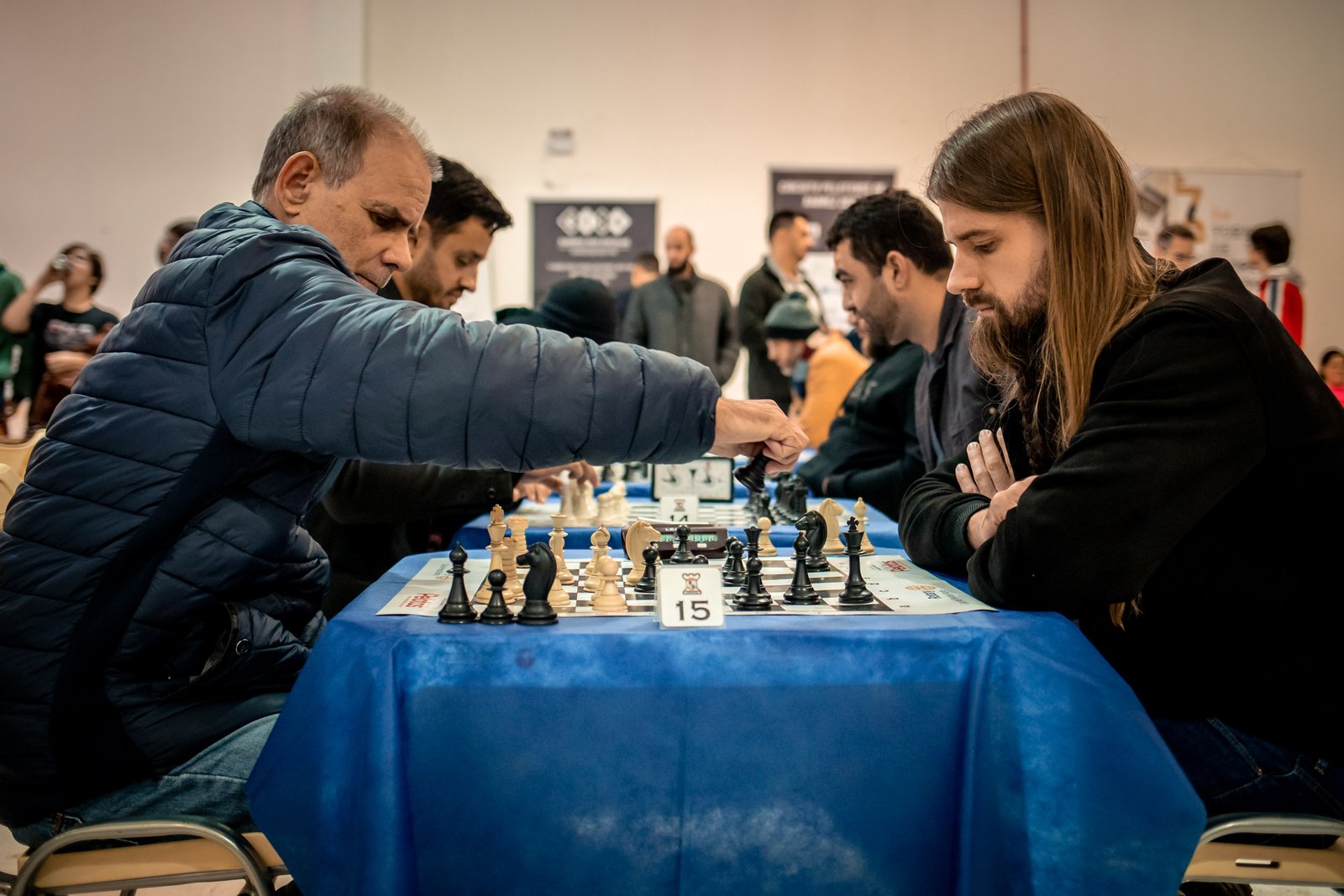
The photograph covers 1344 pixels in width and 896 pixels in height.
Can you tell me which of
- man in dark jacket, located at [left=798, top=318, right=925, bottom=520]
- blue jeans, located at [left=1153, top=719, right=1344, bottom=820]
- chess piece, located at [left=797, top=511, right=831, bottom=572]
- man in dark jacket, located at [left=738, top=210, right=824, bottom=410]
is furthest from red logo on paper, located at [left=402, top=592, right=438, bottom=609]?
man in dark jacket, located at [left=738, top=210, right=824, bottom=410]

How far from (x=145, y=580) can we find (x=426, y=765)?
46 centimetres

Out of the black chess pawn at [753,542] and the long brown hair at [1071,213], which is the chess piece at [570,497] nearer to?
the black chess pawn at [753,542]

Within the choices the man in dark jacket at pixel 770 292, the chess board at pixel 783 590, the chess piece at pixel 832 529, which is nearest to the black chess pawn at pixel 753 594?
the chess board at pixel 783 590

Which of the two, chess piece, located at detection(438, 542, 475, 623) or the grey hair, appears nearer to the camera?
chess piece, located at detection(438, 542, 475, 623)

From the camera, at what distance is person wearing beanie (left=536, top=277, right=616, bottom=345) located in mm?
4027

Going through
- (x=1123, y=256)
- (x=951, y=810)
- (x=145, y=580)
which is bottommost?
(x=951, y=810)

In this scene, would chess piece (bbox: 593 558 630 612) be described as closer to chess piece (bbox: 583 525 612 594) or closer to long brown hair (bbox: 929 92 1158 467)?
chess piece (bbox: 583 525 612 594)

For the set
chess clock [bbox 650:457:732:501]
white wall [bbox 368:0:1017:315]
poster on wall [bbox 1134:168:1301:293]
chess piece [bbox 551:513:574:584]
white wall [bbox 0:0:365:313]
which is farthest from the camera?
poster on wall [bbox 1134:168:1301:293]

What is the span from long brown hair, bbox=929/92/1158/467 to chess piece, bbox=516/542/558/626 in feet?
2.66

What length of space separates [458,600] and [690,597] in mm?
327

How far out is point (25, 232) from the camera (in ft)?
26.4

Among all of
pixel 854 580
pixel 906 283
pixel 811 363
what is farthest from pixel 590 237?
pixel 854 580

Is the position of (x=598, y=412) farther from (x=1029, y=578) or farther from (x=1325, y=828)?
(x=1325, y=828)

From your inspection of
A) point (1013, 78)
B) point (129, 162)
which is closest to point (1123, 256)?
point (1013, 78)
